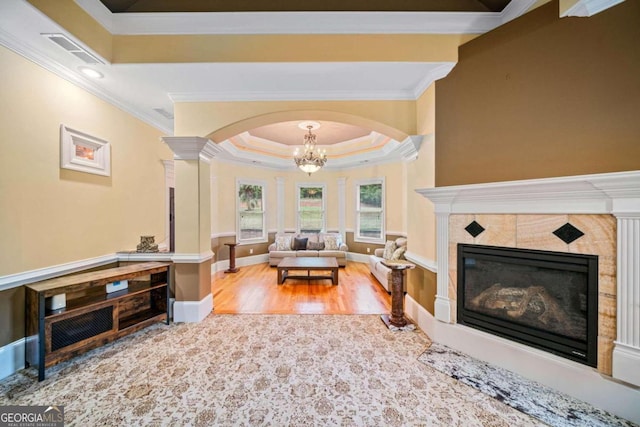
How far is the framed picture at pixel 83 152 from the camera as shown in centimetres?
237

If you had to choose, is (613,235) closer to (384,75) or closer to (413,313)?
(413,313)

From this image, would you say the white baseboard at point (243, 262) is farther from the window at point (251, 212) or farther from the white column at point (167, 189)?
the white column at point (167, 189)

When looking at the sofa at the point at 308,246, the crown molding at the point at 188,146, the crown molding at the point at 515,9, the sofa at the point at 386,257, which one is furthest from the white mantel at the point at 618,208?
the sofa at the point at 308,246

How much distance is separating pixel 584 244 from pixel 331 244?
4886 mm

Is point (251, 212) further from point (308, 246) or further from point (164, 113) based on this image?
point (164, 113)

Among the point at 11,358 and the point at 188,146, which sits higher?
the point at 188,146

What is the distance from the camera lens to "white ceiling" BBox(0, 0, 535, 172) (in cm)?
204

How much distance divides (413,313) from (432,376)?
3.33 ft

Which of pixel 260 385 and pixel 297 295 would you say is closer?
pixel 260 385

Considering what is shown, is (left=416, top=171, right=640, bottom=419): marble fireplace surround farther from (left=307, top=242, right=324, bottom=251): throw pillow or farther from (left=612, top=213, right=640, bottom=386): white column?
(left=307, top=242, right=324, bottom=251): throw pillow

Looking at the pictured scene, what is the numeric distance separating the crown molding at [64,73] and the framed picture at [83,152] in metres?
0.53

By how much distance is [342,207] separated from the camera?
677cm

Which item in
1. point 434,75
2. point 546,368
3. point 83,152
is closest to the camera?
point 546,368

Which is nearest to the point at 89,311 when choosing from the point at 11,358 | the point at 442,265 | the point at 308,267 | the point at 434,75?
the point at 11,358
